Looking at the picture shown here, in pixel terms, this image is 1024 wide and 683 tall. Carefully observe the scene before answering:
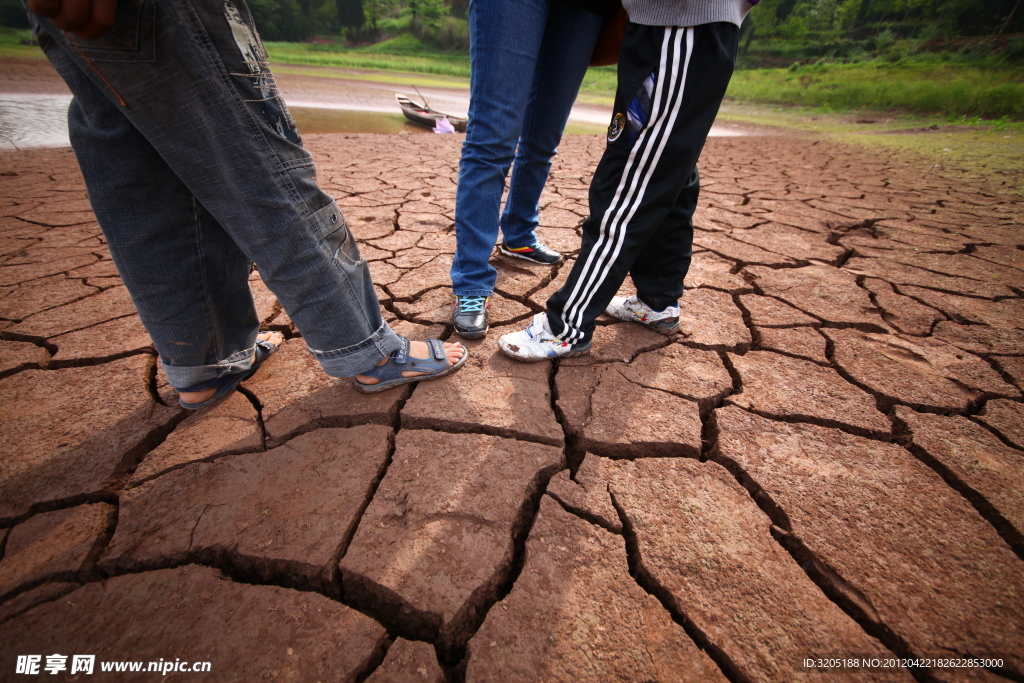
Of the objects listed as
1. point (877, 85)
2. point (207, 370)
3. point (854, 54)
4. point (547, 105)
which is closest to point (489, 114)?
point (547, 105)

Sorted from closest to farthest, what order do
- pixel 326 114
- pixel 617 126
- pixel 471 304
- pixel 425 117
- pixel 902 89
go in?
pixel 617 126 < pixel 471 304 < pixel 425 117 < pixel 326 114 < pixel 902 89

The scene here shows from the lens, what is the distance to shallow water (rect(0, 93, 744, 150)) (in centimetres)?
405

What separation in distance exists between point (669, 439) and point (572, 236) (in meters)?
1.45

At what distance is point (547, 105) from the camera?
1.42 m

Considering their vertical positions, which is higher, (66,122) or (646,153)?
(646,153)

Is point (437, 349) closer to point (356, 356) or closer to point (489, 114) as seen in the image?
point (356, 356)

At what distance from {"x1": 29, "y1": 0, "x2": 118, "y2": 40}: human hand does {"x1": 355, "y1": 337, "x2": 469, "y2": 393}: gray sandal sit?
0.73 m

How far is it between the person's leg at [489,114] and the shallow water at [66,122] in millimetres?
4673

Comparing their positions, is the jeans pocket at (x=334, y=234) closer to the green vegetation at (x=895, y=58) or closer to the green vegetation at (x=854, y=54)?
the green vegetation at (x=854, y=54)

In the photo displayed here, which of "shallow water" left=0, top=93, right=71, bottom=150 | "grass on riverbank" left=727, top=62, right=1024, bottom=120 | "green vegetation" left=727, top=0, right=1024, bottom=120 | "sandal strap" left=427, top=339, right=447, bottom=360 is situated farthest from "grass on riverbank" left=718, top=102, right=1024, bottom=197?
"shallow water" left=0, top=93, right=71, bottom=150

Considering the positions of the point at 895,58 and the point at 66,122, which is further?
the point at 895,58

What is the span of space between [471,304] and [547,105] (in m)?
0.76

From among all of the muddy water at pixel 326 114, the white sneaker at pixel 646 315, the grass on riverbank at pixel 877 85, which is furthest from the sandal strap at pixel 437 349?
the grass on riverbank at pixel 877 85

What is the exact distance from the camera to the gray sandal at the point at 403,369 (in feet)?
3.53
